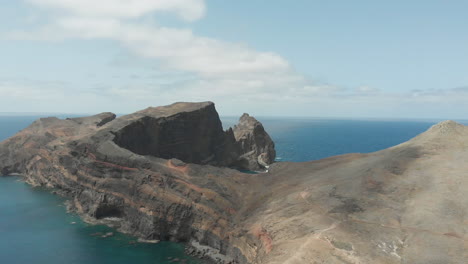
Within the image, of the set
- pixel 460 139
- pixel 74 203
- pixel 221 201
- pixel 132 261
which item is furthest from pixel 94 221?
pixel 460 139

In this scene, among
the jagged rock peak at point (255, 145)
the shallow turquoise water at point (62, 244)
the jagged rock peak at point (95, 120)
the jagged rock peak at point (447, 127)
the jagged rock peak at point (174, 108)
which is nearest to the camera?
the shallow turquoise water at point (62, 244)

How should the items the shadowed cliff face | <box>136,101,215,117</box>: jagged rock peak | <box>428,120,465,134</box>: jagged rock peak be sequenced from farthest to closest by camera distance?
<box>136,101,215,117</box>: jagged rock peak < the shadowed cliff face < <box>428,120,465,134</box>: jagged rock peak

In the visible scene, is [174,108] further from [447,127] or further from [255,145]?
[447,127]

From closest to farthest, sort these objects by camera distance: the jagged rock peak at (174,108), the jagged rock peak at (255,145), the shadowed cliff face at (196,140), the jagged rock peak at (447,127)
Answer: the jagged rock peak at (447,127)
the shadowed cliff face at (196,140)
the jagged rock peak at (174,108)
the jagged rock peak at (255,145)

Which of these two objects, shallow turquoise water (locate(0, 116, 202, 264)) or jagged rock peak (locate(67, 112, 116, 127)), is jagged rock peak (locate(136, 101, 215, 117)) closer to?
jagged rock peak (locate(67, 112, 116, 127))

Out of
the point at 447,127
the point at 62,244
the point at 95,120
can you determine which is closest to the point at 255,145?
the point at 95,120

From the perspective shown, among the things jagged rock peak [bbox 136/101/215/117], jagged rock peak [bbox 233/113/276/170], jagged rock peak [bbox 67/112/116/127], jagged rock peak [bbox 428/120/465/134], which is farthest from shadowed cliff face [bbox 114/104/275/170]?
jagged rock peak [bbox 428/120/465/134]

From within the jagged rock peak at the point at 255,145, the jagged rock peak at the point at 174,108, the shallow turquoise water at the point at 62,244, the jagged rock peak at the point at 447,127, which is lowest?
the shallow turquoise water at the point at 62,244

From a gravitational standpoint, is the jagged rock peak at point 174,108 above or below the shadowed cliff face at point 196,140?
above

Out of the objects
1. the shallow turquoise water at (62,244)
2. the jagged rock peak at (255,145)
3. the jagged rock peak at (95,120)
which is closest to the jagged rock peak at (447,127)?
the shallow turquoise water at (62,244)

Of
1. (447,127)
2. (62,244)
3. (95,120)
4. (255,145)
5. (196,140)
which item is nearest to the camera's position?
(62,244)

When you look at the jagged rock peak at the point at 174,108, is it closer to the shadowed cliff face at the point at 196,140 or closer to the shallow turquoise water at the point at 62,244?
the shadowed cliff face at the point at 196,140
